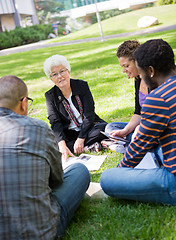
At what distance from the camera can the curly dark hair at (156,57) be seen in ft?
6.81

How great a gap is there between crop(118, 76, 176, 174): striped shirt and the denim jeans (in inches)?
3.8

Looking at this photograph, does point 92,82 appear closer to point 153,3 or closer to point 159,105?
point 159,105

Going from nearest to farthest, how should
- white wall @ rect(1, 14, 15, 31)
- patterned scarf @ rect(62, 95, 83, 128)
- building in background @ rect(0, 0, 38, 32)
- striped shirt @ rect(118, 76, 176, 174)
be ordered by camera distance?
striped shirt @ rect(118, 76, 176, 174)
patterned scarf @ rect(62, 95, 83, 128)
building in background @ rect(0, 0, 38, 32)
white wall @ rect(1, 14, 15, 31)

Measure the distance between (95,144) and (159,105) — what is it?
77.4 inches

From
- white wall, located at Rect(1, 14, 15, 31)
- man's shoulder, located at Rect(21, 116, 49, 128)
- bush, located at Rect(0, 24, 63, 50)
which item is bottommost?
man's shoulder, located at Rect(21, 116, 49, 128)

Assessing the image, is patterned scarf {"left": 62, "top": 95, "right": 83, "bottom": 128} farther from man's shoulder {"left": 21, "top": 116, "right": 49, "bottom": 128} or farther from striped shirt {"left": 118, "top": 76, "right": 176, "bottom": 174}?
man's shoulder {"left": 21, "top": 116, "right": 49, "bottom": 128}

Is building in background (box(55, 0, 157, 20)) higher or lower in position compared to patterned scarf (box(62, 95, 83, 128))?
higher

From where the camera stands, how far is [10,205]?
1755 mm

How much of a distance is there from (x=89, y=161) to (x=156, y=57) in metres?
1.80

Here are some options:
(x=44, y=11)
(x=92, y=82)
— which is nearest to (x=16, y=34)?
(x=92, y=82)

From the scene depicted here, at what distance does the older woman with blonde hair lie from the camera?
152 inches

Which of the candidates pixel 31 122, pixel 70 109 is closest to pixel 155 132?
pixel 31 122

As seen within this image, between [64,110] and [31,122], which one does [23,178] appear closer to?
[31,122]

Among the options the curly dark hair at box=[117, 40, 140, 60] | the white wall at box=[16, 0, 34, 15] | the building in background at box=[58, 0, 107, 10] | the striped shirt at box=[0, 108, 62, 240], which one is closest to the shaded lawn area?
the striped shirt at box=[0, 108, 62, 240]
